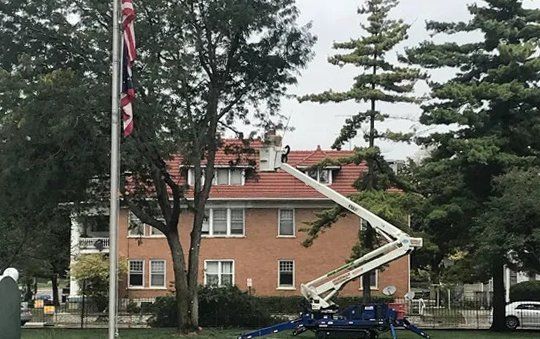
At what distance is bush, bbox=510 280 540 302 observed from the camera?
1906 inches

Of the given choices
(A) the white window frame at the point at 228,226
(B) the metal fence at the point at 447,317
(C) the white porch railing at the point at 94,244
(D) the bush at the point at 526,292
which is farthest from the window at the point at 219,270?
(D) the bush at the point at 526,292

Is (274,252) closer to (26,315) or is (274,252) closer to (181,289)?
(26,315)

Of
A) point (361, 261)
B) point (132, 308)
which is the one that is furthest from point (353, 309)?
→ point (132, 308)

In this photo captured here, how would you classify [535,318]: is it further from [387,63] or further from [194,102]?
[194,102]

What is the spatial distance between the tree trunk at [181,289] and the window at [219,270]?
1916 centimetres

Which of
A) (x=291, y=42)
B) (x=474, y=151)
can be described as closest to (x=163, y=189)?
(x=291, y=42)

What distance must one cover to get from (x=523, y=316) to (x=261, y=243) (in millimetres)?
18066

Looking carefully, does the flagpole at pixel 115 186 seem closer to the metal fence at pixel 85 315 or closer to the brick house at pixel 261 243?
the metal fence at pixel 85 315

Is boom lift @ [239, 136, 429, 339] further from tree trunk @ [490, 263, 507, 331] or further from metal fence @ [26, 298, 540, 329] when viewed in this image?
metal fence @ [26, 298, 540, 329]

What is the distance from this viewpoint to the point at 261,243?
4916 centimetres

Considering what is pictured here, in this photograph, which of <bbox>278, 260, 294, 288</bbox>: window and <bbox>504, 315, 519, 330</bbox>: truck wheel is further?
<bbox>278, 260, 294, 288</bbox>: window

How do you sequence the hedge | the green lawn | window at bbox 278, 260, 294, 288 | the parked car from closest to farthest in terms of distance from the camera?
the green lawn → the hedge → the parked car → window at bbox 278, 260, 294, 288

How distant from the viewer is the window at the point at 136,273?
4984cm

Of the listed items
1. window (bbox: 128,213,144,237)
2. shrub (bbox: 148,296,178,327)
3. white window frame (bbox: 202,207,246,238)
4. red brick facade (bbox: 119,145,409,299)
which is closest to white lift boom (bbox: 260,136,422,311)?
shrub (bbox: 148,296,178,327)
